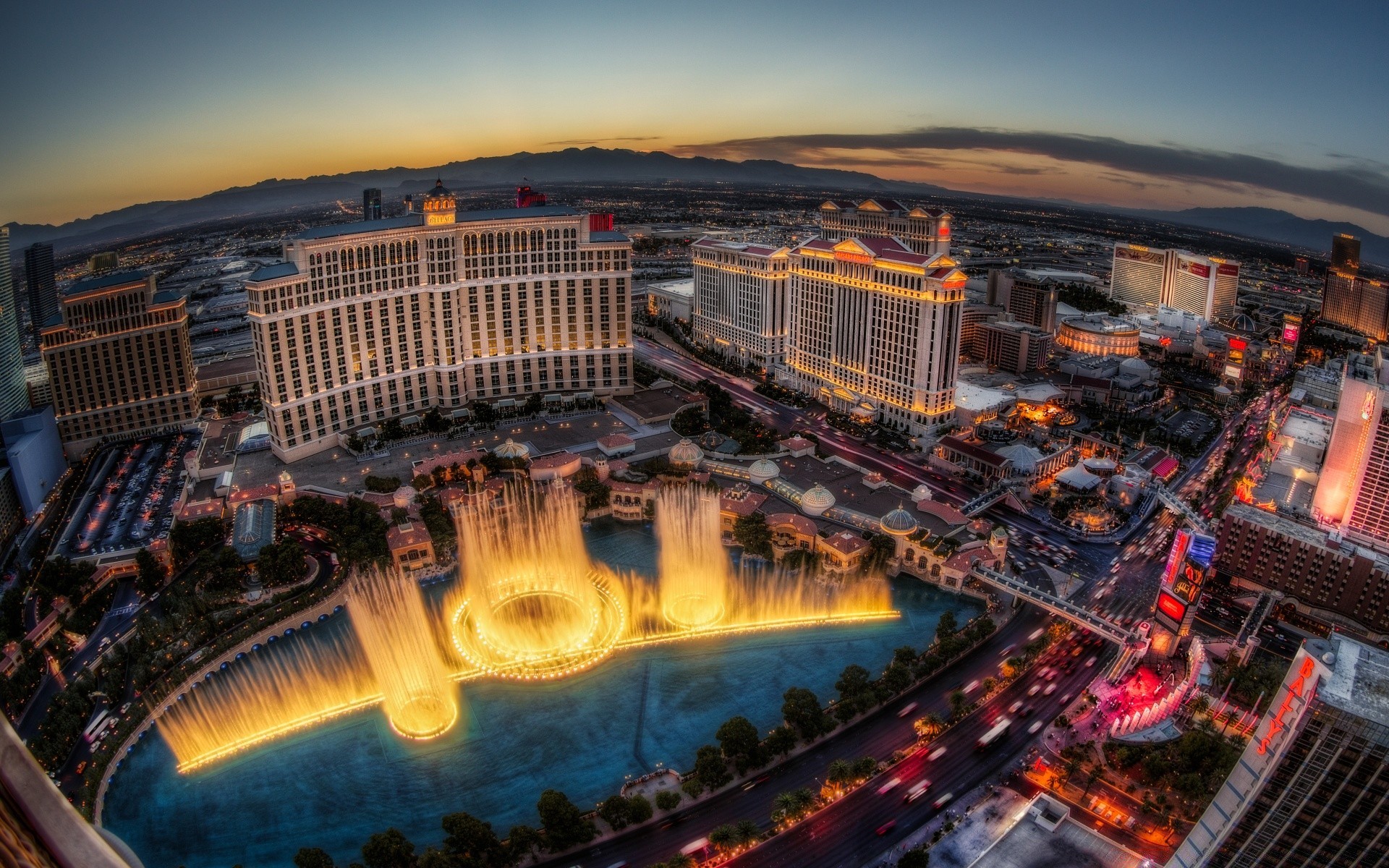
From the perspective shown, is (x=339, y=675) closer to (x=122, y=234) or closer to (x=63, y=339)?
(x=63, y=339)

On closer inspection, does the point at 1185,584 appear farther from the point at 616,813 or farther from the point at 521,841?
the point at 521,841

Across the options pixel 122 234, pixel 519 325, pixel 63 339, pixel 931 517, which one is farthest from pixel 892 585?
pixel 122 234

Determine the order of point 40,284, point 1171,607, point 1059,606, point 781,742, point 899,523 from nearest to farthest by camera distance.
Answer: point 781,742 < point 1171,607 < point 1059,606 < point 899,523 < point 40,284

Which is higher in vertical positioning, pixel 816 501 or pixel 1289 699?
pixel 1289 699

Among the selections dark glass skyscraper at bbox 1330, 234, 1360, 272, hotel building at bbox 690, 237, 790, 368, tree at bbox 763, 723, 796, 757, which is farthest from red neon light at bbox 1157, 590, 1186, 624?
dark glass skyscraper at bbox 1330, 234, 1360, 272

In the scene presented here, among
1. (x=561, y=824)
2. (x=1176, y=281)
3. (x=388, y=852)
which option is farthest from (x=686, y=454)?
(x=1176, y=281)
